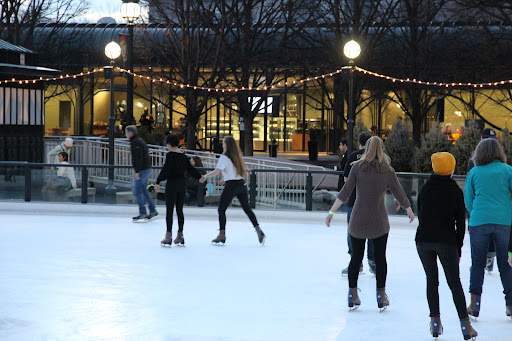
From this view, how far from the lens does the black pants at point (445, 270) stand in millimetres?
6281

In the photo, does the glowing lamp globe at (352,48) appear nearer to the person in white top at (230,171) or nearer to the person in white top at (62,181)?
the person in white top at (230,171)

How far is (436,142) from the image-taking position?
1939 cm

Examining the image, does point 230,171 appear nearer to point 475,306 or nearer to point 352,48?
point 475,306

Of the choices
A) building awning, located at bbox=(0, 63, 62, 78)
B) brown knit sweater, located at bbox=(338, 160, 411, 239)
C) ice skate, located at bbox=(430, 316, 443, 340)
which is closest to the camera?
ice skate, located at bbox=(430, 316, 443, 340)

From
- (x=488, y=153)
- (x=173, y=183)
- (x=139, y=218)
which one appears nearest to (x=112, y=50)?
(x=139, y=218)

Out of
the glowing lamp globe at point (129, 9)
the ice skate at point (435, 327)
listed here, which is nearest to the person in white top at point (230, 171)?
the ice skate at point (435, 327)

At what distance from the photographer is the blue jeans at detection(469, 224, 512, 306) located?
692cm

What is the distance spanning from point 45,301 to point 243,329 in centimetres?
225

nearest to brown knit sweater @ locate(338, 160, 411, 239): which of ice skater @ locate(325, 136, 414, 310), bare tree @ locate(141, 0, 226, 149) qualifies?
ice skater @ locate(325, 136, 414, 310)

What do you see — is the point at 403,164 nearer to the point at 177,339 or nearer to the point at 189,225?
the point at 189,225

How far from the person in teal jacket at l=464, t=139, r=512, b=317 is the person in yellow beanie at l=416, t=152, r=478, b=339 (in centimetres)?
62

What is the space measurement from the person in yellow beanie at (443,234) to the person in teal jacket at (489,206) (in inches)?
24.6

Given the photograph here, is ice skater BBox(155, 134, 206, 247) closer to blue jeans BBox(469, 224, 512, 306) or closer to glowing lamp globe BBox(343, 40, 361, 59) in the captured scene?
blue jeans BBox(469, 224, 512, 306)

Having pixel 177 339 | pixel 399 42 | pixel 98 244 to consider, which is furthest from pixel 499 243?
pixel 399 42
